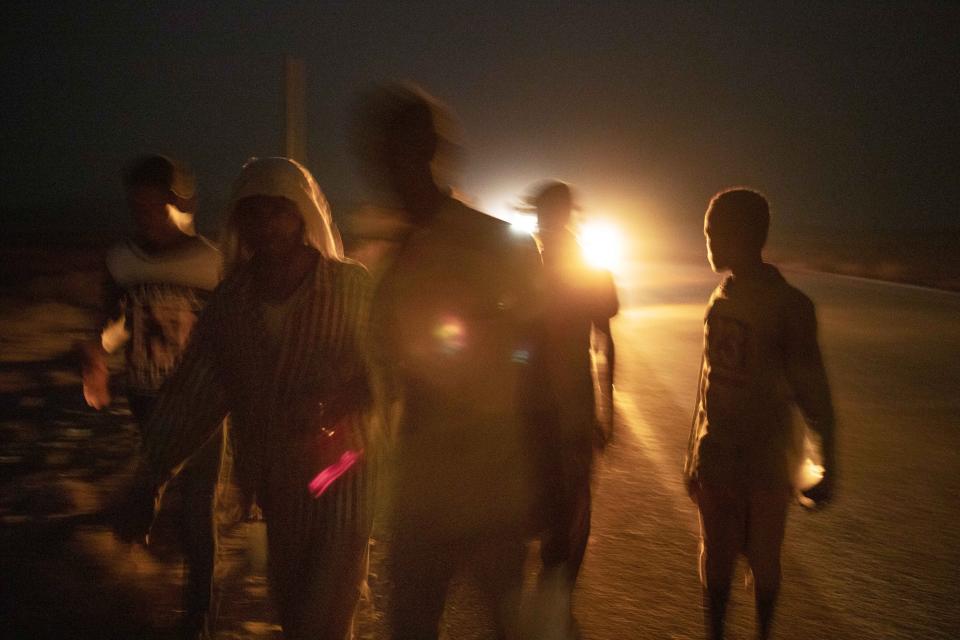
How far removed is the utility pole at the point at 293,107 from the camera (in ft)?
22.5

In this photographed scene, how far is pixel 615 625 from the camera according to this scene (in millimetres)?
3758

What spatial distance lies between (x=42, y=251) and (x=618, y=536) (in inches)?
1094

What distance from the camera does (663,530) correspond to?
513 cm

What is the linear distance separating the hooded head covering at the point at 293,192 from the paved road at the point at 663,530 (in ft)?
6.45

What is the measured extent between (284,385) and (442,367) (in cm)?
47

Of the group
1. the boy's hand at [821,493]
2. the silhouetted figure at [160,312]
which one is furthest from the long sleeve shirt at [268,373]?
the boy's hand at [821,493]

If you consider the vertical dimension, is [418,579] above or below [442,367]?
below

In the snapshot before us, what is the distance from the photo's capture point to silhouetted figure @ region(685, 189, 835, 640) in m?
2.78

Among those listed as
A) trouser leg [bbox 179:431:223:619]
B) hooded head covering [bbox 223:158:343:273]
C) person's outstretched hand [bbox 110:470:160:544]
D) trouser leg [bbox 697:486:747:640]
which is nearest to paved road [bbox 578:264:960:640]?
trouser leg [bbox 697:486:747:640]

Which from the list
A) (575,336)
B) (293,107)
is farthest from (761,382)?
(293,107)

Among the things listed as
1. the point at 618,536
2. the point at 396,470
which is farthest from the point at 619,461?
the point at 396,470

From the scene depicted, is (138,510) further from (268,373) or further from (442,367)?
(442,367)

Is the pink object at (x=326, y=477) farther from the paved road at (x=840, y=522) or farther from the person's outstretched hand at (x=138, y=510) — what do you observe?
the paved road at (x=840, y=522)

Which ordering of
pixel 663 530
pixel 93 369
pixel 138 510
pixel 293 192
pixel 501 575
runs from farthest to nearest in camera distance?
pixel 663 530
pixel 93 369
pixel 138 510
pixel 293 192
pixel 501 575
